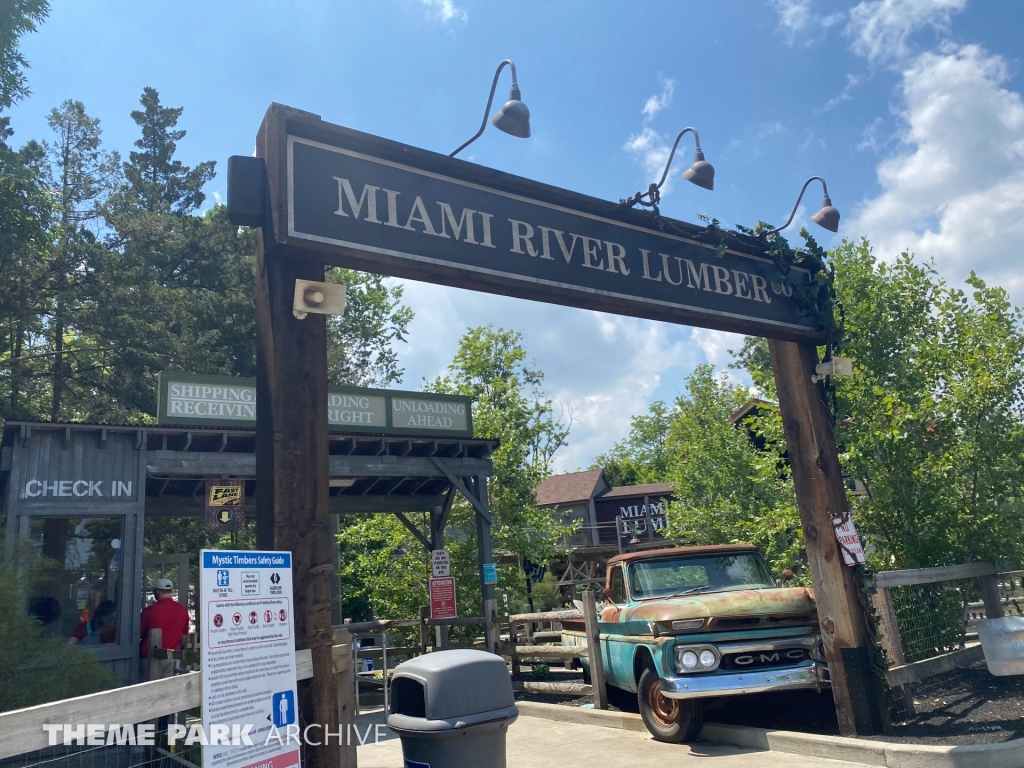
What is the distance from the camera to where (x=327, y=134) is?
4445 millimetres

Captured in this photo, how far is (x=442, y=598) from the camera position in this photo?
42.0 feet

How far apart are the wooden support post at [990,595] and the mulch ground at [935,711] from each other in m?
0.64

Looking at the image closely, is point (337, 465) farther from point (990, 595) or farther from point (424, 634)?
point (990, 595)

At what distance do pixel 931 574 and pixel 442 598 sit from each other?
7.69 m

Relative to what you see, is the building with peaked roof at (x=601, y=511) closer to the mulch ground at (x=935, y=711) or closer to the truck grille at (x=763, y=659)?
the mulch ground at (x=935, y=711)

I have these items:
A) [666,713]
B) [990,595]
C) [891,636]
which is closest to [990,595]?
[990,595]

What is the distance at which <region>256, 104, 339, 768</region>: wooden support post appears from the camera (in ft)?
12.5

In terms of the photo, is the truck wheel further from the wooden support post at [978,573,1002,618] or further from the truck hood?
the wooden support post at [978,573,1002,618]

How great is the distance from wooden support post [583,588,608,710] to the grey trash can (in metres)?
4.34

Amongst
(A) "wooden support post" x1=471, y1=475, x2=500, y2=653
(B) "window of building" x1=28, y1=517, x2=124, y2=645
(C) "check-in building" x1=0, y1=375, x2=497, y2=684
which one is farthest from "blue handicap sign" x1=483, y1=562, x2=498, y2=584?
(B) "window of building" x1=28, y1=517, x2=124, y2=645

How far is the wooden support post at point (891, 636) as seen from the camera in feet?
22.3

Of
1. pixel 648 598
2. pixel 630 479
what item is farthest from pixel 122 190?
pixel 630 479

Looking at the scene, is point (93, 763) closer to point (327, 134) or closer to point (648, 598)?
point (327, 134)

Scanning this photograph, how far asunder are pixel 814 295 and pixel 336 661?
535 cm
